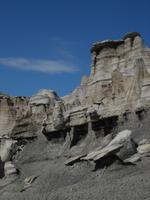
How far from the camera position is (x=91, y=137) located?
36000 millimetres

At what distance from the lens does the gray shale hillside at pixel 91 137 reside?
24906 millimetres

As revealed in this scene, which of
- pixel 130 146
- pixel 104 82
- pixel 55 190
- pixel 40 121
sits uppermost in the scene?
pixel 104 82

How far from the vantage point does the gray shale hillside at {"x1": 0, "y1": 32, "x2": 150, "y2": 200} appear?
981 inches

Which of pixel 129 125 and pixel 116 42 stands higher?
pixel 116 42

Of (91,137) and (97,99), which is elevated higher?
(97,99)

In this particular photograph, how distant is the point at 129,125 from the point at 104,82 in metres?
12.0

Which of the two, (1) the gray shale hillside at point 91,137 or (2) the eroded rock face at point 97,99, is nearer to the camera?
(1) the gray shale hillside at point 91,137

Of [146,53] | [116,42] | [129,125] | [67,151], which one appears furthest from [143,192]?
[116,42]

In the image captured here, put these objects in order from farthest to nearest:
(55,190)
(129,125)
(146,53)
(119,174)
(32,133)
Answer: (32,133) < (146,53) < (129,125) < (55,190) < (119,174)

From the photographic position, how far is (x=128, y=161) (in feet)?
84.6

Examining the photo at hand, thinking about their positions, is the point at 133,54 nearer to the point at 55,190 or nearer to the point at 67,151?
the point at 67,151

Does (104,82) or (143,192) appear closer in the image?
(143,192)

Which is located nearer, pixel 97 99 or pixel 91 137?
pixel 91 137

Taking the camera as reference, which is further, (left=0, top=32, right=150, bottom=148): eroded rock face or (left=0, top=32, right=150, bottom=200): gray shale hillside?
(left=0, top=32, right=150, bottom=148): eroded rock face
